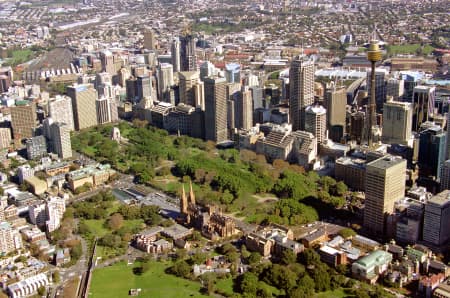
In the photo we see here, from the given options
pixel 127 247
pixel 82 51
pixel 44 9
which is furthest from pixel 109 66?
pixel 44 9

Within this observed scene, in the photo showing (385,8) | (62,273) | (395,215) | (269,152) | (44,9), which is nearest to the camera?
(62,273)

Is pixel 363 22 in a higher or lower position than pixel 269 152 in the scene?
higher

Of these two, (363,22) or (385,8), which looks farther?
(385,8)

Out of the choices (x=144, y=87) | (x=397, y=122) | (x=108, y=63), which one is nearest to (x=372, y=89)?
(x=397, y=122)

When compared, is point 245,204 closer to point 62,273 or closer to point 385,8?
point 62,273

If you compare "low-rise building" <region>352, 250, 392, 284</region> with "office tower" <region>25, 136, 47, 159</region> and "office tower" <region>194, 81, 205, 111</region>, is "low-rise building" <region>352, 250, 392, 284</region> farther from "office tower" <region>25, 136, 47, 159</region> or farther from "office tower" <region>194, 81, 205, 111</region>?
"office tower" <region>25, 136, 47, 159</region>

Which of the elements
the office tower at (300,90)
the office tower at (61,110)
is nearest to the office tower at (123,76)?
the office tower at (61,110)

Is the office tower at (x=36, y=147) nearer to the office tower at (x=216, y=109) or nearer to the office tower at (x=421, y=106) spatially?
the office tower at (x=216, y=109)
